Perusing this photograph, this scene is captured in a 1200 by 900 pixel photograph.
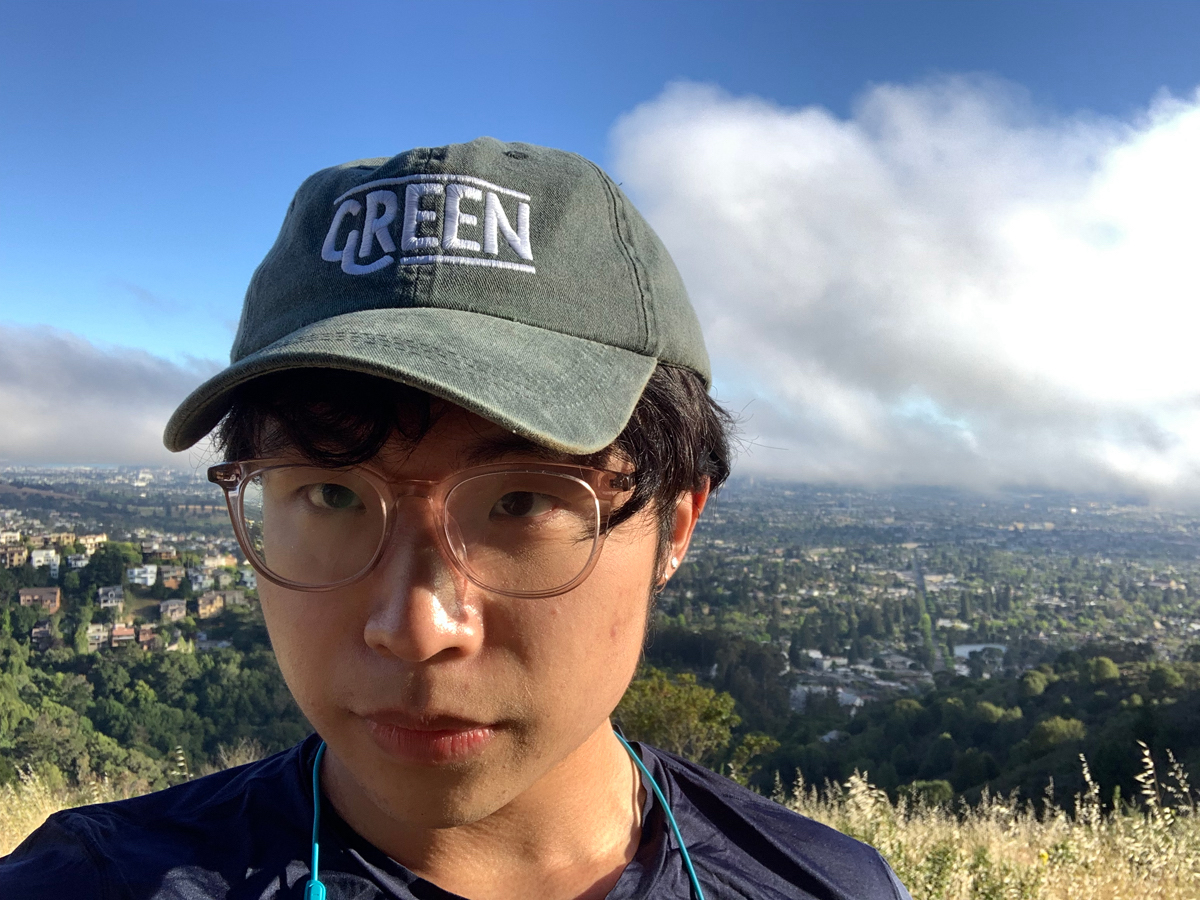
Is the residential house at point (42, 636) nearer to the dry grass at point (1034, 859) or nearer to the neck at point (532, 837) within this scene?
the dry grass at point (1034, 859)

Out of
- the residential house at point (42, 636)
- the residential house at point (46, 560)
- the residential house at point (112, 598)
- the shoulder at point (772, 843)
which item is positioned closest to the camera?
the shoulder at point (772, 843)

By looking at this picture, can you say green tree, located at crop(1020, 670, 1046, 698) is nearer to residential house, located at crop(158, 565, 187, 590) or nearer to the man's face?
residential house, located at crop(158, 565, 187, 590)

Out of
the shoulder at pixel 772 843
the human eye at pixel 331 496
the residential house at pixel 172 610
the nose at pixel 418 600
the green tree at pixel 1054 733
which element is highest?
the human eye at pixel 331 496

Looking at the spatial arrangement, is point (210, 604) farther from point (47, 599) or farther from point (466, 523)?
point (466, 523)

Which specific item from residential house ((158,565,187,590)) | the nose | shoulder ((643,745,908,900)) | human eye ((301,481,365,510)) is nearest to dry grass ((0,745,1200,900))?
shoulder ((643,745,908,900))

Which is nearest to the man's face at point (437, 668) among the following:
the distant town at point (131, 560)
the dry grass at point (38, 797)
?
the dry grass at point (38, 797)
